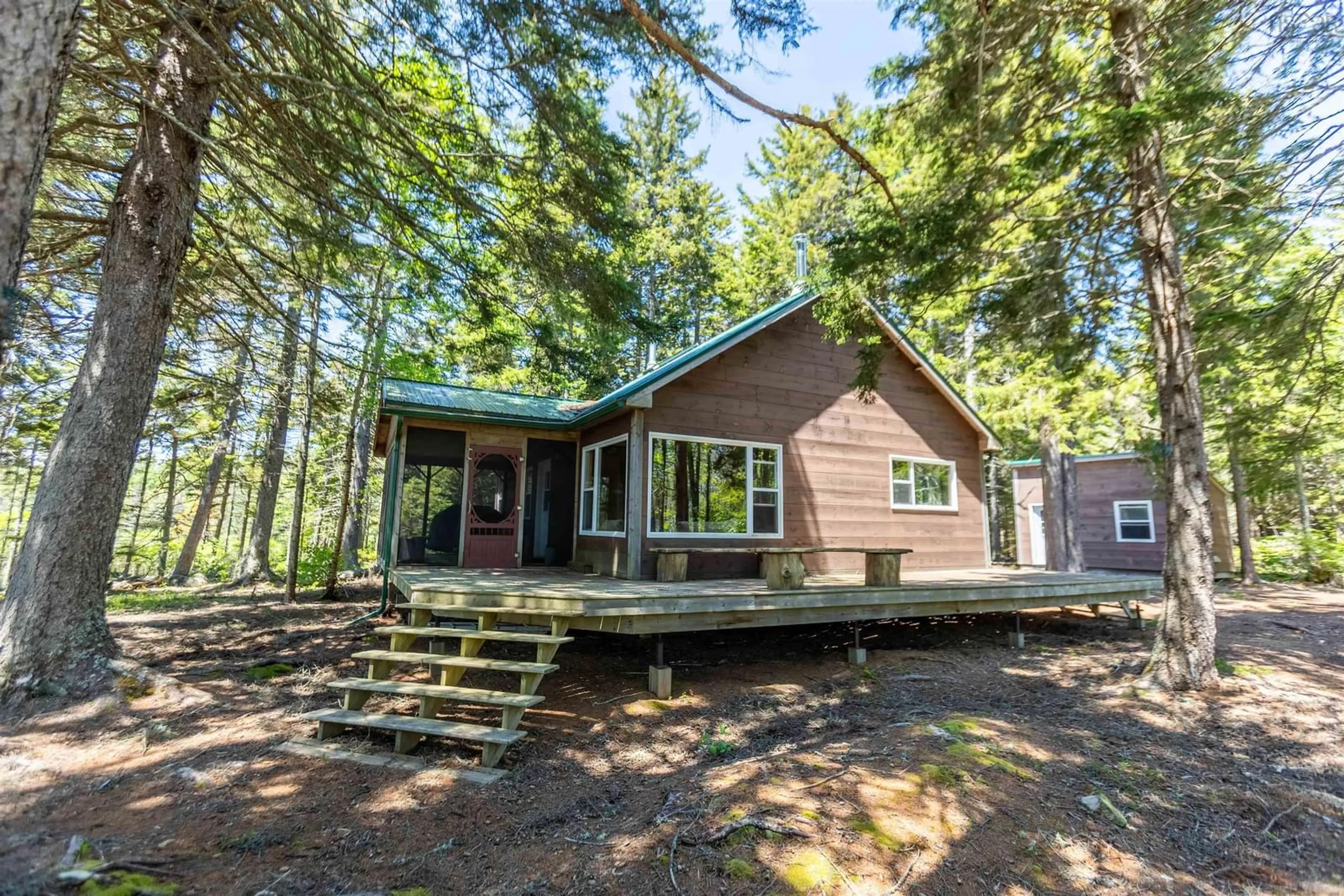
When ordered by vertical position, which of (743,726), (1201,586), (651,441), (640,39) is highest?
(640,39)

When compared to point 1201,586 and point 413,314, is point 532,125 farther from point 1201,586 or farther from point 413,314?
point 1201,586

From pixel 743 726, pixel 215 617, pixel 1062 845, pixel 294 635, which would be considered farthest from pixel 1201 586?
pixel 215 617

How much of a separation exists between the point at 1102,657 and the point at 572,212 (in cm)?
824

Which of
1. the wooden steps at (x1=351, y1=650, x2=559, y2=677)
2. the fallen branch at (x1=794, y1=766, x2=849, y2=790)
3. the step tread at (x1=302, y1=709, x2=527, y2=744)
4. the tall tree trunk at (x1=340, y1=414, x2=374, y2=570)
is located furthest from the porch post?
the tall tree trunk at (x1=340, y1=414, x2=374, y2=570)

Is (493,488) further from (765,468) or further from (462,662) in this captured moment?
(462,662)

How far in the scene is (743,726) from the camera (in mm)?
5160

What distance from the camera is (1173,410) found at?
18.6 ft

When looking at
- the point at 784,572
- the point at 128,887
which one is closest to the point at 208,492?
the point at 784,572

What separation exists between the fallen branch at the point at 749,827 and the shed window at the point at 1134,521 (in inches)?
701

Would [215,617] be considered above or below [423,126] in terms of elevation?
below

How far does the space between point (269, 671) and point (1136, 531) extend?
1961 cm

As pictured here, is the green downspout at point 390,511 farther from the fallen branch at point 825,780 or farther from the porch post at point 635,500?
the fallen branch at point 825,780

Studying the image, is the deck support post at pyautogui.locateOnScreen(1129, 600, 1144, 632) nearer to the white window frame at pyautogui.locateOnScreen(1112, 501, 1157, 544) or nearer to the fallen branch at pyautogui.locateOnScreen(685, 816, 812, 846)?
the white window frame at pyautogui.locateOnScreen(1112, 501, 1157, 544)

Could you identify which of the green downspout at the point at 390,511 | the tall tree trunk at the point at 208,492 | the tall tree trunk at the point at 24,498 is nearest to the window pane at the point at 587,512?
the green downspout at the point at 390,511
